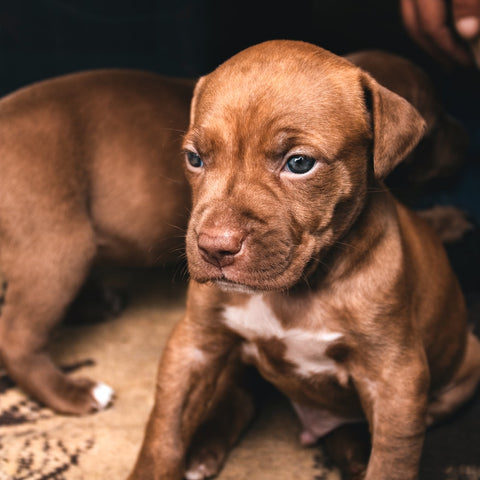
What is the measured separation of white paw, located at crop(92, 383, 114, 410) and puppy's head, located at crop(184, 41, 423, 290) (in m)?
1.16

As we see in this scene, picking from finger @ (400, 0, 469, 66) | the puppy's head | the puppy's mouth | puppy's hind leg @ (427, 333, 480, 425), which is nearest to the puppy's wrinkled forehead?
the puppy's head

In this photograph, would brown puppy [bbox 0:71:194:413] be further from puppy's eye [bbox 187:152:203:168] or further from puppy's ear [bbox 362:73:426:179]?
puppy's ear [bbox 362:73:426:179]

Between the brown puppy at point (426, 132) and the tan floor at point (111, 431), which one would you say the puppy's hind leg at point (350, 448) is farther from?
the brown puppy at point (426, 132)

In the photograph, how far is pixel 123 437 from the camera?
2717 millimetres

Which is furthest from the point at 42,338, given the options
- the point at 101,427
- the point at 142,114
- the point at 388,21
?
the point at 388,21

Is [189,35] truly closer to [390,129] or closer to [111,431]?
[111,431]

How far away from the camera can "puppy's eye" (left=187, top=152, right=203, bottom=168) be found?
7.02 ft

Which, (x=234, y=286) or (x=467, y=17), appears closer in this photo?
(x=234, y=286)

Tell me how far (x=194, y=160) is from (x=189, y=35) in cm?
276

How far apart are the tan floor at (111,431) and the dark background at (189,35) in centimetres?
184

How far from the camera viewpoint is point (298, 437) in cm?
275

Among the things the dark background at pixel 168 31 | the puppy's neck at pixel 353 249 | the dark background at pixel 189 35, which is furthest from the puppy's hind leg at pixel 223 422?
the dark background at pixel 168 31

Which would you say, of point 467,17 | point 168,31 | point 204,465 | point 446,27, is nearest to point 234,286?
point 204,465

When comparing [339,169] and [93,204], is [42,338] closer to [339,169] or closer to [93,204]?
[93,204]
